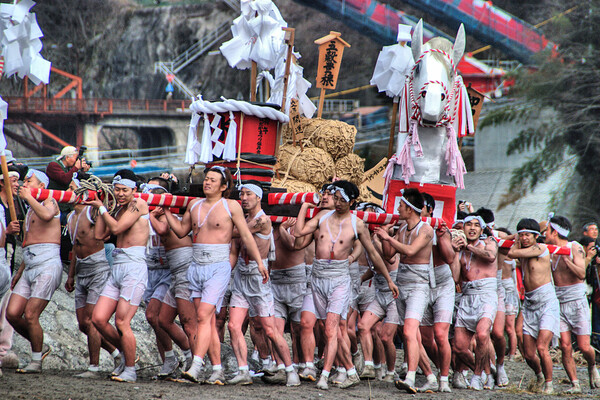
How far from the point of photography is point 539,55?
17.7 meters

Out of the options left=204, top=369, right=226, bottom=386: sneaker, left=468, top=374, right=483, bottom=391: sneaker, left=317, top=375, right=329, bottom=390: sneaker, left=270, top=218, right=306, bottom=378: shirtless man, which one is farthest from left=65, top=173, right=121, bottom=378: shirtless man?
left=468, top=374, right=483, bottom=391: sneaker

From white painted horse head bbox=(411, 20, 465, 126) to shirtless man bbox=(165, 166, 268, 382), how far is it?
9.16 feet

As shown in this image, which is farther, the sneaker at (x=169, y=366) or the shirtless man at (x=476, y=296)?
the shirtless man at (x=476, y=296)

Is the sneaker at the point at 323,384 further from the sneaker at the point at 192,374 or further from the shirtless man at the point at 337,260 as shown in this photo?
the sneaker at the point at 192,374

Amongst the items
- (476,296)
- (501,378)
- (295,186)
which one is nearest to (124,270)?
(476,296)

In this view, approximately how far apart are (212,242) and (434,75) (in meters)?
3.38

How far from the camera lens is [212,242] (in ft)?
20.0

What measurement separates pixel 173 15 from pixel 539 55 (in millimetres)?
8852

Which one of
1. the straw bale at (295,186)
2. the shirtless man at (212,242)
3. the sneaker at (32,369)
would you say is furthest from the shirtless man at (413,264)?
the sneaker at (32,369)

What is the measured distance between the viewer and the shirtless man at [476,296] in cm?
728

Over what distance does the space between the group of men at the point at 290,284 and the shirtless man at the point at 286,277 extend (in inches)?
0.5

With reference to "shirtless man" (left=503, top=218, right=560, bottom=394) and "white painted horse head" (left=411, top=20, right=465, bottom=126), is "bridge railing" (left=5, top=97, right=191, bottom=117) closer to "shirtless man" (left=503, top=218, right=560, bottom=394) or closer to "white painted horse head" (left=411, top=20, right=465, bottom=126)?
"white painted horse head" (left=411, top=20, right=465, bottom=126)

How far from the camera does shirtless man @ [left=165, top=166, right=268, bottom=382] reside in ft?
19.7

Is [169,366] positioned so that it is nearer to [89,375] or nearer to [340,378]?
[89,375]
